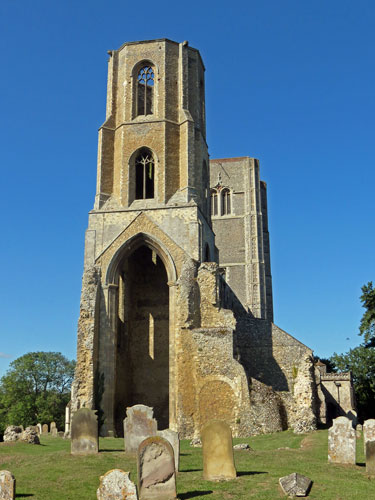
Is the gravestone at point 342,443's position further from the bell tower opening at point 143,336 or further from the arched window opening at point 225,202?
the arched window opening at point 225,202

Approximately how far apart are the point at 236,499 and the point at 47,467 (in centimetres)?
548

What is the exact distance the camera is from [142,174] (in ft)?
99.2

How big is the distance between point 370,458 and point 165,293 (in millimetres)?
19854

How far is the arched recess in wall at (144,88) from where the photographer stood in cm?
3075

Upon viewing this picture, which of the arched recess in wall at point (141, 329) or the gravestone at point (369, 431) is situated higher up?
the arched recess in wall at point (141, 329)

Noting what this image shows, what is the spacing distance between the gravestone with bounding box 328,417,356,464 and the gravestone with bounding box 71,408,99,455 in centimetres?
573

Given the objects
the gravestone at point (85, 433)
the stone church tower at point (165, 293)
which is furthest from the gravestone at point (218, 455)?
the stone church tower at point (165, 293)

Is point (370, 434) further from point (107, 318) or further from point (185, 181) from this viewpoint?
point (185, 181)

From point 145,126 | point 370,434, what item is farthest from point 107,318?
point 370,434

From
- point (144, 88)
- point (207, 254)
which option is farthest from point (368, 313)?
point (144, 88)

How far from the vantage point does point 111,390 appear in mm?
25484

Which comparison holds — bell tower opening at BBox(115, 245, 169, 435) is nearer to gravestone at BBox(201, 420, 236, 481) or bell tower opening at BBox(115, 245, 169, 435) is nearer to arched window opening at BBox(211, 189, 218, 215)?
gravestone at BBox(201, 420, 236, 481)

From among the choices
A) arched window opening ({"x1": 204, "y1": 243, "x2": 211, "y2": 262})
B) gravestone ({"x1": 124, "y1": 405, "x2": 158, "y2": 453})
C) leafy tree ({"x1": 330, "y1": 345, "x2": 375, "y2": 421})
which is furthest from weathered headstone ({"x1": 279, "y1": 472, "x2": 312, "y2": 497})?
leafy tree ({"x1": 330, "y1": 345, "x2": 375, "y2": 421})

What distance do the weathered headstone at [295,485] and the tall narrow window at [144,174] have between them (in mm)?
20815
